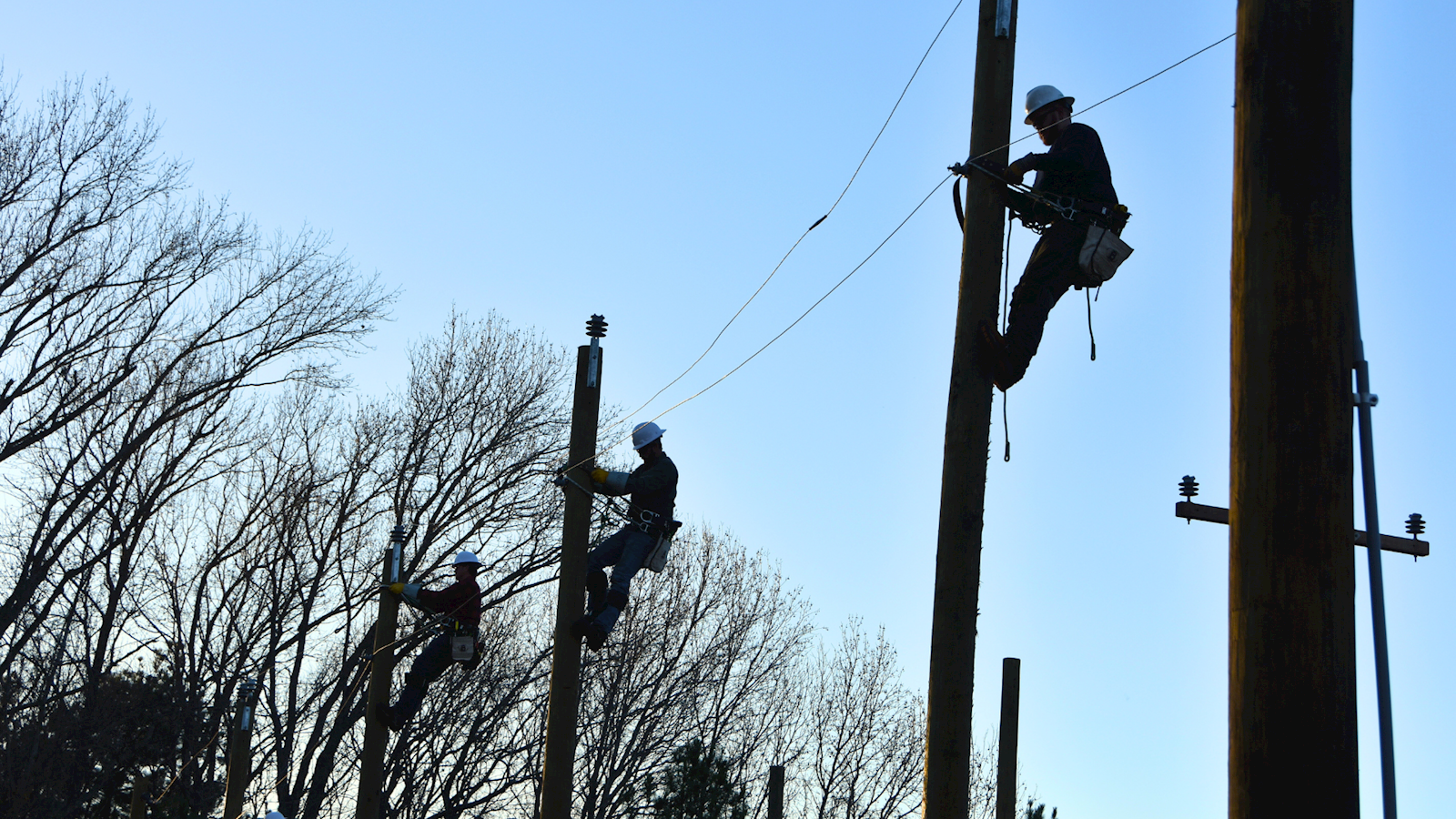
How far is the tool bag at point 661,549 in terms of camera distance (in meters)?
9.34

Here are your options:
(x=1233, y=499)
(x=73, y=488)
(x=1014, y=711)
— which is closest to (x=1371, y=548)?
(x=1233, y=499)

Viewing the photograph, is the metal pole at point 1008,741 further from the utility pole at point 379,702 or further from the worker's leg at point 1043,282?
the worker's leg at point 1043,282

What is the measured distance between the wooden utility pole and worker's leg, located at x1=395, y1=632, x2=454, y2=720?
8.38 meters

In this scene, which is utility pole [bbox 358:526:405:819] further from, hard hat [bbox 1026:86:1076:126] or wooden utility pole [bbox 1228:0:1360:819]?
wooden utility pole [bbox 1228:0:1360:819]

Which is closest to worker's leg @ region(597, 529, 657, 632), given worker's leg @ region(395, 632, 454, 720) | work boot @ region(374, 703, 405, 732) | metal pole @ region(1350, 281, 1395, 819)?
worker's leg @ region(395, 632, 454, 720)

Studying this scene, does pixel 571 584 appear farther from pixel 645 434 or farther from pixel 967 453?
pixel 967 453

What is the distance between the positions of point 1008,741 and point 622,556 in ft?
14.9

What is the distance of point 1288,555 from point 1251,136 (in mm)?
1010

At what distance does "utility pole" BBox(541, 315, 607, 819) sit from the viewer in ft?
26.2

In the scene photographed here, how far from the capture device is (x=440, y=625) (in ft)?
35.9

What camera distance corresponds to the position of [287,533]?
22.5m

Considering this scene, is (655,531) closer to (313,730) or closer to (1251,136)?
(1251,136)

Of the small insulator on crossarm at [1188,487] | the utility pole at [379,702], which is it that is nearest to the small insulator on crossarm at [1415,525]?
the small insulator on crossarm at [1188,487]

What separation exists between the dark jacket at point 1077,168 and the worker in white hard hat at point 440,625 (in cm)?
603
